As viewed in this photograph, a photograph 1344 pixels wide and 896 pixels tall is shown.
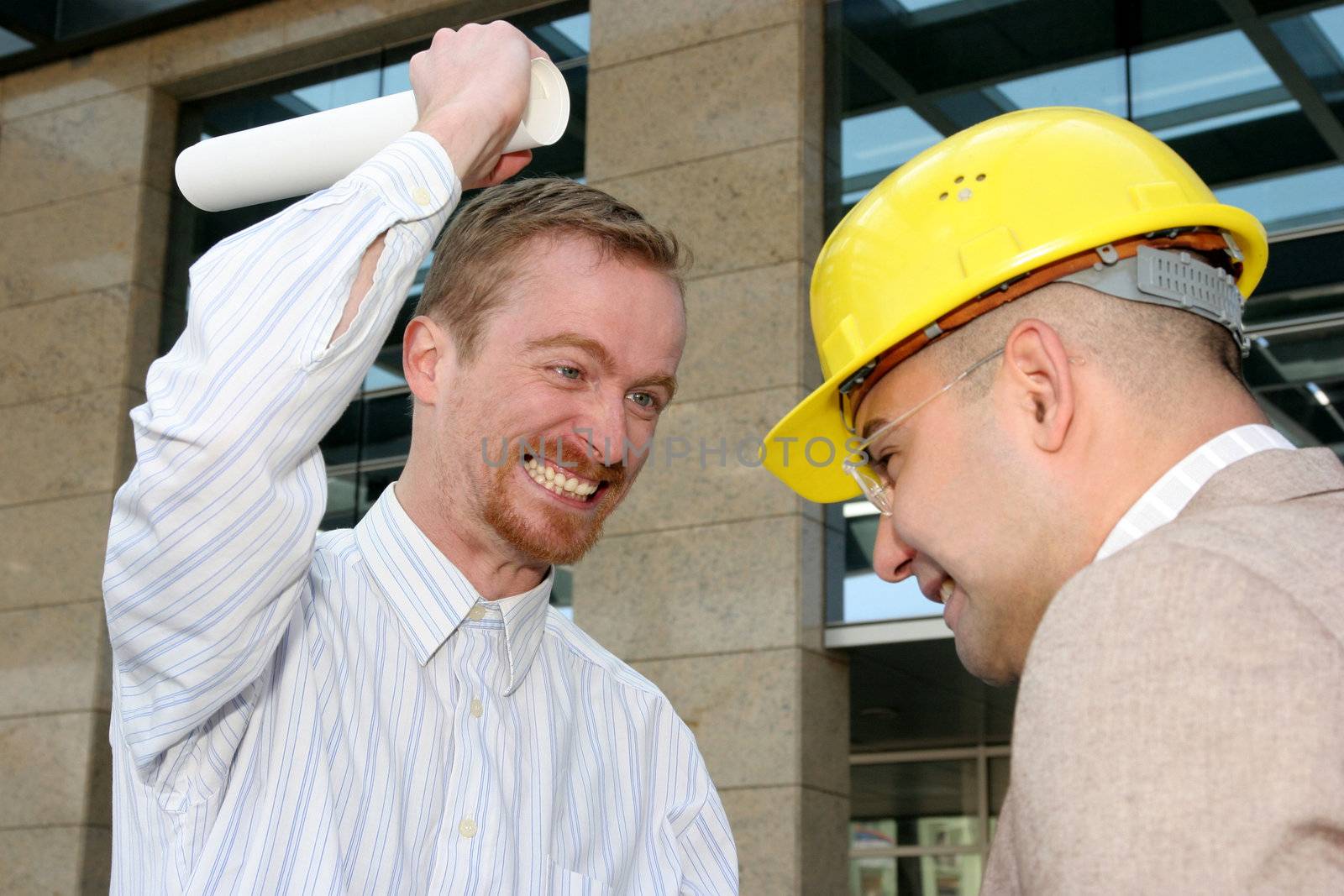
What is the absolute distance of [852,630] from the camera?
25.1ft

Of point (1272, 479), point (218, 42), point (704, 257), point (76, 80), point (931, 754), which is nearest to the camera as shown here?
point (1272, 479)

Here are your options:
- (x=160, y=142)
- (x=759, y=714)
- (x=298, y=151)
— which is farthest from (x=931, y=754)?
(x=298, y=151)

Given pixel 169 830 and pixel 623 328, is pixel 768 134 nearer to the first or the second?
pixel 623 328

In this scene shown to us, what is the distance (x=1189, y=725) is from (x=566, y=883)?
1427 mm

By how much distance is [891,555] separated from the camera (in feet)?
6.29

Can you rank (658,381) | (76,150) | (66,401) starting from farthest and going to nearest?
(76,150)
(66,401)
(658,381)

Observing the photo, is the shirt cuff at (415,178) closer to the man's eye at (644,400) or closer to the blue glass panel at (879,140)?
the man's eye at (644,400)

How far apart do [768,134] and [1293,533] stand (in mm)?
7295

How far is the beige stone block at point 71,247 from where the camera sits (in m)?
10.2

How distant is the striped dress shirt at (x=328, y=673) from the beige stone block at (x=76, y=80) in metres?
9.16

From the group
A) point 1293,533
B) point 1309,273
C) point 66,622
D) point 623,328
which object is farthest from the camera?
point 66,622

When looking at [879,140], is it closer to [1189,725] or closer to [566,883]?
[566,883]

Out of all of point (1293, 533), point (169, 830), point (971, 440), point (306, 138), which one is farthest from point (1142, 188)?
point (169, 830)

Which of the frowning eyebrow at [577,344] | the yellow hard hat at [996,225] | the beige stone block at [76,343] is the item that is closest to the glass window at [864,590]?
the beige stone block at [76,343]
